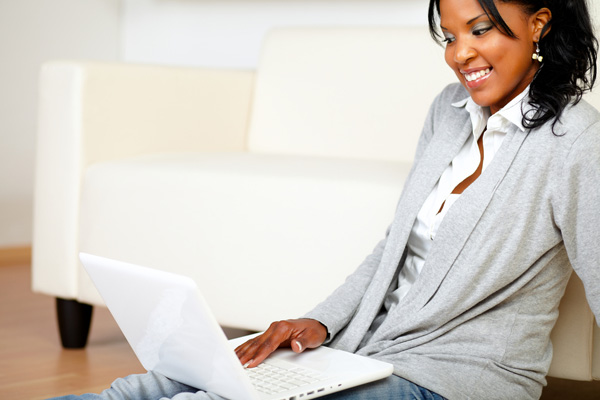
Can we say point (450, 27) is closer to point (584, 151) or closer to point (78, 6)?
point (584, 151)

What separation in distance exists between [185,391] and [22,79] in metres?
2.20

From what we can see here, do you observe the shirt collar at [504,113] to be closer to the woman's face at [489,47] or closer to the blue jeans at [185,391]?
the woman's face at [489,47]

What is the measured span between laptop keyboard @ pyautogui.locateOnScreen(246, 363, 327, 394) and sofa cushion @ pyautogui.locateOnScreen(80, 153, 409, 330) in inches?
23.4

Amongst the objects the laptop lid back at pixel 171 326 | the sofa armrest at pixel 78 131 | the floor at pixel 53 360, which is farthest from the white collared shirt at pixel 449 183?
the sofa armrest at pixel 78 131

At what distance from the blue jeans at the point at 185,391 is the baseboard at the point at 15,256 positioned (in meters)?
2.07

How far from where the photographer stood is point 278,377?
102 centimetres

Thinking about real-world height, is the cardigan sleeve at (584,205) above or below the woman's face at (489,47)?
below

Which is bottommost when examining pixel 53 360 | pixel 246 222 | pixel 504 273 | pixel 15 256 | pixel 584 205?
pixel 15 256

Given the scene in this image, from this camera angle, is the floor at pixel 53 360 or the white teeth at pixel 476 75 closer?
the white teeth at pixel 476 75

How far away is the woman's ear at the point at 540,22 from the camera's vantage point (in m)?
1.13

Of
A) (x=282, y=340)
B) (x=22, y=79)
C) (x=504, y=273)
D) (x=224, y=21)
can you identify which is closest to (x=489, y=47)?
(x=504, y=273)

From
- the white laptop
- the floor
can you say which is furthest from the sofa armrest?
the white laptop

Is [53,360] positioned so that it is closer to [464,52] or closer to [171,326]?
[171,326]

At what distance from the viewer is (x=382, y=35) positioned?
6.93ft
